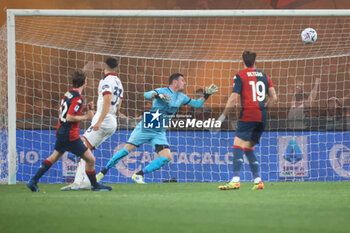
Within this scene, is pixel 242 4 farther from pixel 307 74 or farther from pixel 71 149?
pixel 71 149

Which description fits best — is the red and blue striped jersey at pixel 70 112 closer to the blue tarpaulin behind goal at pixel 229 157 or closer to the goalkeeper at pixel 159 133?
the goalkeeper at pixel 159 133

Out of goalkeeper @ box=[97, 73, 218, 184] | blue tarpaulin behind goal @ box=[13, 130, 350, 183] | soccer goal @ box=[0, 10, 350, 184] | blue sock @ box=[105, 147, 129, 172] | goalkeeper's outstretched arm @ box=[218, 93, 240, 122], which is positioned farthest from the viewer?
blue tarpaulin behind goal @ box=[13, 130, 350, 183]

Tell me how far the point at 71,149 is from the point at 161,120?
88.7 inches

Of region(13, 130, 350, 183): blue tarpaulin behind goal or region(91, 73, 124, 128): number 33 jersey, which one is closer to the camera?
region(91, 73, 124, 128): number 33 jersey

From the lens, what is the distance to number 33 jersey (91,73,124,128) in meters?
7.45

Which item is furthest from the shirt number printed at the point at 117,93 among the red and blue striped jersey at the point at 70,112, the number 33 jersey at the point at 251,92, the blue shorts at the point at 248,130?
the blue shorts at the point at 248,130

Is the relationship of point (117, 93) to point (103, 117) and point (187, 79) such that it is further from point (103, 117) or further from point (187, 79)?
point (187, 79)

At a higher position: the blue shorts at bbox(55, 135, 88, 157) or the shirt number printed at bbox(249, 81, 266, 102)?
the shirt number printed at bbox(249, 81, 266, 102)

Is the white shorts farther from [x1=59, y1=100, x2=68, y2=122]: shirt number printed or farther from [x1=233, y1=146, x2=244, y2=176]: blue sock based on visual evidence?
[x1=233, y1=146, x2=244, y2=176]: blue sock

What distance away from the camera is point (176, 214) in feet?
14.5

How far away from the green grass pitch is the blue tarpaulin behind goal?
14.2 ft

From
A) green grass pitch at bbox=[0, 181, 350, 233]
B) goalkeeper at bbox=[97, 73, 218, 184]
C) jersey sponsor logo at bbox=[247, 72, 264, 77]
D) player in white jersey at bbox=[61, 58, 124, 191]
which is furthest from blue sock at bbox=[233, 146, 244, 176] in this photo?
player in white jersey at bbox=[61, 58, 124, 191]

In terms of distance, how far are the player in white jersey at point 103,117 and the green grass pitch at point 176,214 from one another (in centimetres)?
148

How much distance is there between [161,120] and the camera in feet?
28.6
